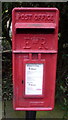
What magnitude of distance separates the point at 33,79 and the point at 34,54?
0.26 metres

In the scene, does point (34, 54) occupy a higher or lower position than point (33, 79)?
higher

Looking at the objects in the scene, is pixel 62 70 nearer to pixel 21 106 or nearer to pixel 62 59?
pixel 62 59

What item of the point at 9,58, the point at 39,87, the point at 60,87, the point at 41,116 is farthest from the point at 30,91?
the point at 9,58

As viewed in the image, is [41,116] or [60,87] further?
[41,116]

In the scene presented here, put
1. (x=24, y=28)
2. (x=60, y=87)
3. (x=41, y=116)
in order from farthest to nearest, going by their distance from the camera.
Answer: (x=41, y=116) < (x=60, y=87) < (x=24, y=28)

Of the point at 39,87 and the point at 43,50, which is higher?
the point at 43,50

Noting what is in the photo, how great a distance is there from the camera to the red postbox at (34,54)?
5.64 ft

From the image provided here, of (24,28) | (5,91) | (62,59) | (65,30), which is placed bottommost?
(5,91)

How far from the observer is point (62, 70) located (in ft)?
12.0

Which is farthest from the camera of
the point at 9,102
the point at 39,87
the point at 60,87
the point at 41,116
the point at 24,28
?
the point at 9,102

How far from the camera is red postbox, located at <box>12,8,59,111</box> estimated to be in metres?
1.72

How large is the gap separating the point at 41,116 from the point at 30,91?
1.61 metres

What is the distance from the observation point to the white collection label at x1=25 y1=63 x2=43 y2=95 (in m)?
1.79

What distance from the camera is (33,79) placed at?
183cm
